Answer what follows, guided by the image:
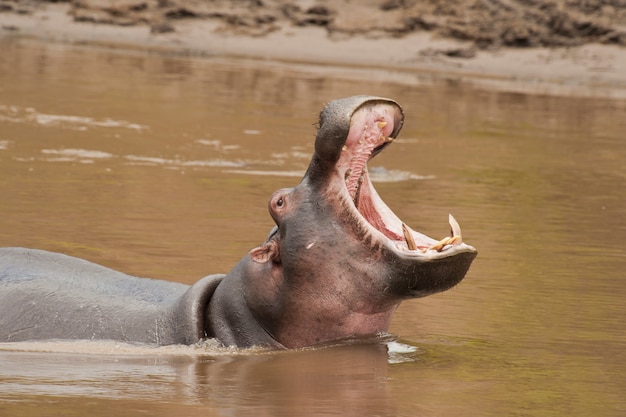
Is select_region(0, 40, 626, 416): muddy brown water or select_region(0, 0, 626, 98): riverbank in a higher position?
select_region(0, 40, 626, 416): muddy brown water

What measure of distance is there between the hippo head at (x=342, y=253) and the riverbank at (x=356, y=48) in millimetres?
13567

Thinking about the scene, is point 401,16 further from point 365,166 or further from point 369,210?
point 365,166

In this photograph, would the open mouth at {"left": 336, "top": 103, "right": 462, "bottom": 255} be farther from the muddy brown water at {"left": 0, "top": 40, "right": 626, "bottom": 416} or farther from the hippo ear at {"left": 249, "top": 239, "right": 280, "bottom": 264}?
the muddy brown water at {"left": 0, "top": 40, "right": 626, "bottom": 416}

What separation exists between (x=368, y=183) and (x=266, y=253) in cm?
47

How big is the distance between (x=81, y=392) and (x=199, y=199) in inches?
176

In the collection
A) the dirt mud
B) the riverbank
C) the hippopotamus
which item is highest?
the hippopotamus

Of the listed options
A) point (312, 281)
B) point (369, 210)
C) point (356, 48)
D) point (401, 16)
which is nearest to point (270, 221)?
point (369, 210)

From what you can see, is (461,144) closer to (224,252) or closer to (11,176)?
(11,176)

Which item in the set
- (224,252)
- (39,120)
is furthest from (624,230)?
(39,120)

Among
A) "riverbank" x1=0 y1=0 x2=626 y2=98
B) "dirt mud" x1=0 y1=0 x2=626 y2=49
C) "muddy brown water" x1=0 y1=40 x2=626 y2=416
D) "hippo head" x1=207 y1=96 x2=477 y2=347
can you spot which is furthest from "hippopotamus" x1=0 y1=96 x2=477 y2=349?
"dirt mud" x1=0 y1=0 x2=626 y2=49

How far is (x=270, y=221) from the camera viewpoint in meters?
8.04

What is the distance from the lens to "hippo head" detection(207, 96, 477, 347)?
4.73m

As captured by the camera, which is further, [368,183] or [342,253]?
[368,183]

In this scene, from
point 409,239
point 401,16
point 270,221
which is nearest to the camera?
point 409,239
